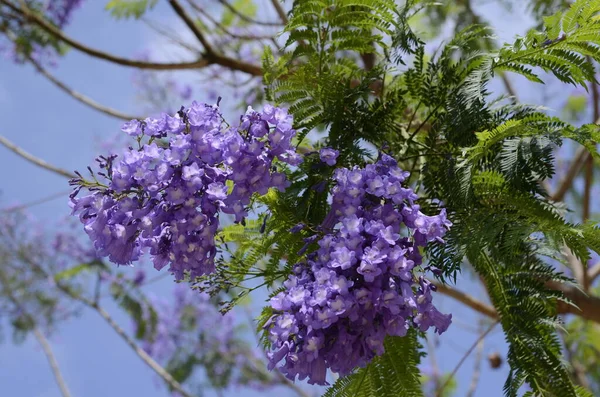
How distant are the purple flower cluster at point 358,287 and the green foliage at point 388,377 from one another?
1.05ft

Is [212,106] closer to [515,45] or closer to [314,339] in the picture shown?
[314,339]

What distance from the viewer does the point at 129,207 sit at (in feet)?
5.86

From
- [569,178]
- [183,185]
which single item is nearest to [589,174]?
[569,178]

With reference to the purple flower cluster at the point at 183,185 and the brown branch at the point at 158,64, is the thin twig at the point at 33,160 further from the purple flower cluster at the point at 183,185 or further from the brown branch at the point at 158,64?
the purple flower cluster at the point at 183,185

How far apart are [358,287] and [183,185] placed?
462 millimetres

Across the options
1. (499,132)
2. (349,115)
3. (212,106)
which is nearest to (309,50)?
(349,115)

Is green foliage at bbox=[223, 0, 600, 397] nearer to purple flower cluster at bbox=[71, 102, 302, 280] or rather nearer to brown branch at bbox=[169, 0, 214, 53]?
purple flower cluster at bbox=[71, 102, 302, 280]

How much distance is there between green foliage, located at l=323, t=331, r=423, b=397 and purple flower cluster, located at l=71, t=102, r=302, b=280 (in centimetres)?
54

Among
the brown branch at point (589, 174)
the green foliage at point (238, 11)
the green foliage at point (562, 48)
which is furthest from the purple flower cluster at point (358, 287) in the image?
the green foliage at point (238, 11)

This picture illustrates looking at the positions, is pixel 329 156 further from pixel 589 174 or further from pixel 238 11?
pixel 238 11

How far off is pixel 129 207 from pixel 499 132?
35.7 inches

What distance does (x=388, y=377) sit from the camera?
6.87ft


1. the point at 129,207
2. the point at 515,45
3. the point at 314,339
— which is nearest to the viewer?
the point at 314,339

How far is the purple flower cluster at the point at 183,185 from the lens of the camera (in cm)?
174
